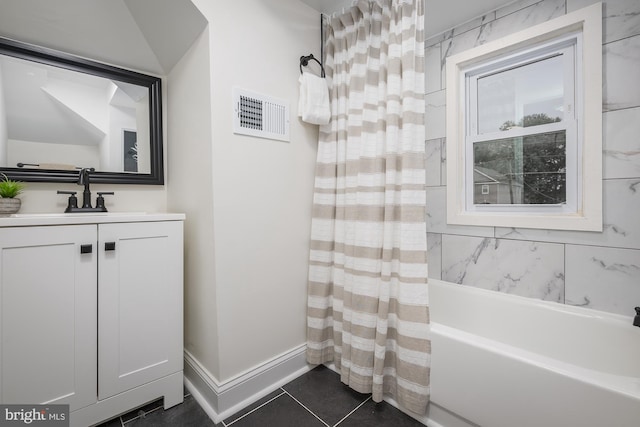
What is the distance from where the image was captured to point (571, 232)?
148 centimetres

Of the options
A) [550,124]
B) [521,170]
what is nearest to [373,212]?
[521,170]

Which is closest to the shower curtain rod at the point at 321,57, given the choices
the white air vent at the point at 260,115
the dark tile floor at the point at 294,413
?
the white air vent at the point at 260,115

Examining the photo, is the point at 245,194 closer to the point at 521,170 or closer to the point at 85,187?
the point at 85,187

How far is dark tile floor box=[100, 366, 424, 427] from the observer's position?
1299mm

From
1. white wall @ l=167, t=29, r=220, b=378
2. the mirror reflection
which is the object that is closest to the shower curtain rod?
white wall @ l=167, t=29, r=220, b=378

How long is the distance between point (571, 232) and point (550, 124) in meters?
0.66

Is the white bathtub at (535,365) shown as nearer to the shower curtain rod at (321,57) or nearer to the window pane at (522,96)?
the window pane at (522,96)

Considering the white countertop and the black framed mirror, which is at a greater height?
the black framed mirror

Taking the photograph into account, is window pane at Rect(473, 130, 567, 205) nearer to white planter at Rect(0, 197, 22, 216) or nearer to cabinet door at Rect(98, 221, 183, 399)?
cabinet door at Rect(98, 221, 183, 399)

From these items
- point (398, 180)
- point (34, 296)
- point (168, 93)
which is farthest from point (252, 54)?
point (34, 296)

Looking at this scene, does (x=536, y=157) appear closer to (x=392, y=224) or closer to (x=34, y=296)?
(x=392, y=224)

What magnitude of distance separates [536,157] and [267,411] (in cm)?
217

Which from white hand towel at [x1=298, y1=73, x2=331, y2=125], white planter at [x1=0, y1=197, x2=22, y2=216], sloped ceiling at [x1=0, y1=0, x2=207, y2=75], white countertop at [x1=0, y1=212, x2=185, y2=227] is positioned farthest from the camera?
white hand towel at [x1=298, y1=73, x2=331, y2=125]

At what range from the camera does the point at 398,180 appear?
4.61ft
